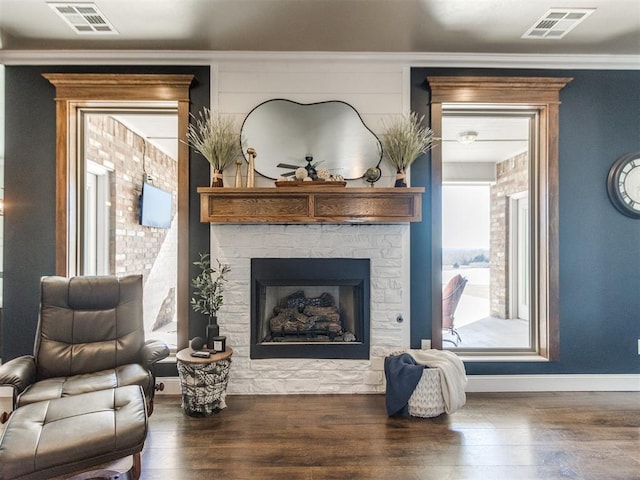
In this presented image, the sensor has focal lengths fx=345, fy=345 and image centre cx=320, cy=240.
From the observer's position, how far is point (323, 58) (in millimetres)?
3006

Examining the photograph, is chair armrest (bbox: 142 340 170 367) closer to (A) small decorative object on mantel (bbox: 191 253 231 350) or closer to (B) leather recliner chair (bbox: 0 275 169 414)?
(B) leather recliner chair (bbox: 0 275 169 414)

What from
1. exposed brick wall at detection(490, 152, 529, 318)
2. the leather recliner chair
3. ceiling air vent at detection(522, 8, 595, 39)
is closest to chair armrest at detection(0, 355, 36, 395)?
the leather recliner chair

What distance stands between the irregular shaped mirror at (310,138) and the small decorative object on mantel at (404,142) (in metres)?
0.12

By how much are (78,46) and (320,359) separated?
3369mm

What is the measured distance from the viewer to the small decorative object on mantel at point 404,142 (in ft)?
9.50

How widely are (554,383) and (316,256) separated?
7.90 ft

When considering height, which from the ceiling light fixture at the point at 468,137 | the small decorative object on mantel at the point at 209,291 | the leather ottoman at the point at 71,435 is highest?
the ceiling light fixture at the point at 468,137

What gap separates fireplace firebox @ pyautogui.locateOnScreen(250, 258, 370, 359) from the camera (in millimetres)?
3029

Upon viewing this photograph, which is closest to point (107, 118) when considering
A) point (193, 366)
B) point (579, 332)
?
point (193, 366)

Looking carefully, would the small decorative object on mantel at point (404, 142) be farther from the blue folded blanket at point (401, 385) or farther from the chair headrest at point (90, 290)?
the chair headrest at point (90, 290)

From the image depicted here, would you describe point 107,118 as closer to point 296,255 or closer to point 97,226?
point 97,226

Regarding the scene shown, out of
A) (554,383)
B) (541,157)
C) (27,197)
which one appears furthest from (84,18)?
(554,383)

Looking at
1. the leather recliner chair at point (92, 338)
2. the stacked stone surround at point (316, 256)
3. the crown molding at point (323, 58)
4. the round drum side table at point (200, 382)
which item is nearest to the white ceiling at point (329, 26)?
the crown molding at point (323, 58)

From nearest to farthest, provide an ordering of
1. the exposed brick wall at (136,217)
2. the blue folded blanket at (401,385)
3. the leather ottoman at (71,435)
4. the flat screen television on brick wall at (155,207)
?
the leather ottoman at (71,435) → the blue folded blanket at (401,385) → the exposed brick wall at (136,217) → the flat screen television on brick wall at (155,207)
